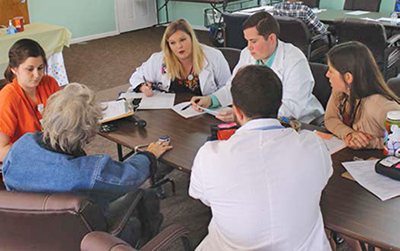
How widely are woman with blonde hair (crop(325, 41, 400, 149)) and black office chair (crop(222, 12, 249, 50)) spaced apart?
3061 millimetres

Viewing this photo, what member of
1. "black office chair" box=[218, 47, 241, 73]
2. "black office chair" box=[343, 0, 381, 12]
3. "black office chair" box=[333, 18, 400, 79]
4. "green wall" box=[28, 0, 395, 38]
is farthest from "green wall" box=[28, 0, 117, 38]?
"black office chair" box=[218, 47, 241, 73]

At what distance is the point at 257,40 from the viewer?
2.47 m

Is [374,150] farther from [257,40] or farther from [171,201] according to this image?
[171,201]

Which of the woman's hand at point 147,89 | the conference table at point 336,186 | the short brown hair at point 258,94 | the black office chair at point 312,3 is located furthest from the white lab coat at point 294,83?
the black office chair at point 312,3

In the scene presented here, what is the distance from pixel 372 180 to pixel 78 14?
21.9ft

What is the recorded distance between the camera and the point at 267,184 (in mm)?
1323

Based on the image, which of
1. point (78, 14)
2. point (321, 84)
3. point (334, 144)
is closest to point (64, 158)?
point (334, 144)

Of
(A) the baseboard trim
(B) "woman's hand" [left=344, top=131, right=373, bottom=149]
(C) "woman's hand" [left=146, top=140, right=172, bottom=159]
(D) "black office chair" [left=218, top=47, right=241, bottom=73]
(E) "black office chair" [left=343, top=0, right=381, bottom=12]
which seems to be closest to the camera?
(B) "woman's hand" [left=344, top=131, right=373, bottom=149]

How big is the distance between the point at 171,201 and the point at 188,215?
0.69ft

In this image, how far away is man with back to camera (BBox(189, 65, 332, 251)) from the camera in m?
1.33

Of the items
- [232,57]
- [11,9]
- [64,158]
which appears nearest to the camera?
[64,158]

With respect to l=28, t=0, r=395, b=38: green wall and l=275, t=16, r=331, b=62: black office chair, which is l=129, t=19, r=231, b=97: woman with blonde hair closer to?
l=275, t=16, r=331, b=62: black office chair

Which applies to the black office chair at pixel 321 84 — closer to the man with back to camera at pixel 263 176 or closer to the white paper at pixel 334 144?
the white paper at pixel 334 144

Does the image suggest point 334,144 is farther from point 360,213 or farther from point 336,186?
point 360,213
